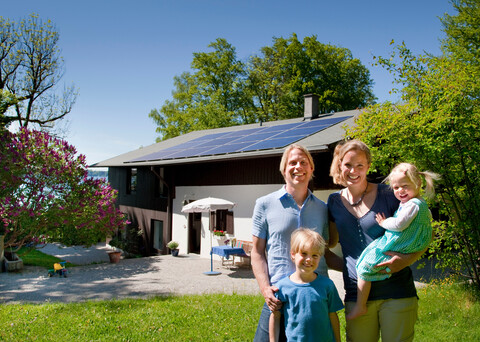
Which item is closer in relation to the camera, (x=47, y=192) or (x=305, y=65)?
(x=47, y=192)

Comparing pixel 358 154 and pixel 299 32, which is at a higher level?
pixel 299 32

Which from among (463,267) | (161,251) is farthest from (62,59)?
(463,267)

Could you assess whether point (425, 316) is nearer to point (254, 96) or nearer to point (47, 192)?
point (47, 192)

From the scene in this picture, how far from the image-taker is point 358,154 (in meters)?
2.69

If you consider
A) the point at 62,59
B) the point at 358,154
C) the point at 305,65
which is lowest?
the point at 358,154

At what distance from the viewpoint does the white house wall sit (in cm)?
1312

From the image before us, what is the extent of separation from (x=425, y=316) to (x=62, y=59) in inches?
1007

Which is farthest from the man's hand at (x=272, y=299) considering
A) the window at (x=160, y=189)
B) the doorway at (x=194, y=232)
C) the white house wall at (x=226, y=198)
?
the window at (x=160, y=189)

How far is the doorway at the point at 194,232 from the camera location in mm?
16297

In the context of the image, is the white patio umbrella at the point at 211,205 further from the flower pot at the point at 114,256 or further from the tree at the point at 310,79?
the tree at the point at 310,79

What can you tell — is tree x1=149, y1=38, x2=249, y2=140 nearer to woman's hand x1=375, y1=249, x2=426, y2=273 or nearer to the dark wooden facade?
the dark wooden facade

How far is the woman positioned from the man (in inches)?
6.4

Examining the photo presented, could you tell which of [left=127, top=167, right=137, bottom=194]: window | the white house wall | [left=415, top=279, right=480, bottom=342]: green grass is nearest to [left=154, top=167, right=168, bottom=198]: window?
the white house wall

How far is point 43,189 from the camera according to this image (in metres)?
12.1
